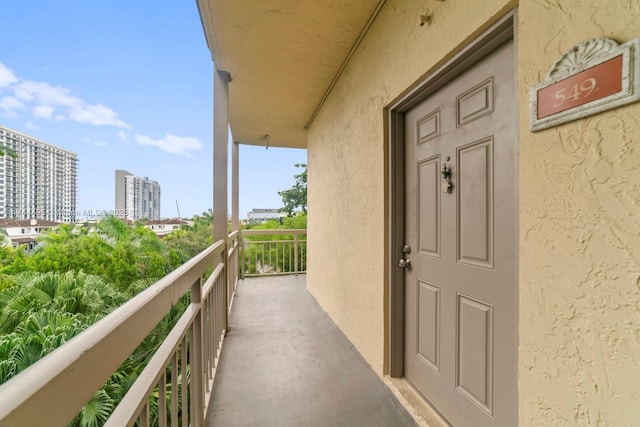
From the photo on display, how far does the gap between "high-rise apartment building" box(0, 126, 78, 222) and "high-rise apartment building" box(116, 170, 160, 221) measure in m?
1.57

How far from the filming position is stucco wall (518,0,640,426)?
0.74 m

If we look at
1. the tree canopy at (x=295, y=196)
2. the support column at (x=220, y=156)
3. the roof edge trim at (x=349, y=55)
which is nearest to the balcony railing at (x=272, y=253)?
the roof edge trim at (x=349, y=55)

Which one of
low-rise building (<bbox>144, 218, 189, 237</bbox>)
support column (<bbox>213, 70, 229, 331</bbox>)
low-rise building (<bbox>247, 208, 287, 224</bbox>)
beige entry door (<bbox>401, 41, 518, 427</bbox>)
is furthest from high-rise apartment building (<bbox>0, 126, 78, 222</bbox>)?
low-rise building (<bbox>247, 208, 287, 224</bbox>)

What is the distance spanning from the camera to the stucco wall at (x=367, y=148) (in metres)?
1.44

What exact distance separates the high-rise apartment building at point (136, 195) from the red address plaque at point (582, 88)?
4728mm

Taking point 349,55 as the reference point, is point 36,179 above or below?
below

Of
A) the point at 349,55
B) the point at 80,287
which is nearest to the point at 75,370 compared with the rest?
the point at 349,55

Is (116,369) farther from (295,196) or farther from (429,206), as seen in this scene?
(295,196)

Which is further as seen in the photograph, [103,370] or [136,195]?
[136,195]

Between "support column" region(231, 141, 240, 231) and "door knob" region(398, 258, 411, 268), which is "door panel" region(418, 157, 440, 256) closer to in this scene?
"door knob" region(398, 258, 411, 268)

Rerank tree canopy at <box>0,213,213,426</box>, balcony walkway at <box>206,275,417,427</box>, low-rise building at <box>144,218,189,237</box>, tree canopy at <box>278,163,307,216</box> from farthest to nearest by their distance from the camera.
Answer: tree canopy at <box>278,163,307,216</box>, low-rise building at <box>144,218,189,237</box>, tree canopy at <box>0,213,213,426</box>, balcony walkway at <box>206,275,417,427</box>

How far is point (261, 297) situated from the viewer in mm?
4176

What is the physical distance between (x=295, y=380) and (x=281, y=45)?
8.72ft

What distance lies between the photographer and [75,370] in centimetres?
42
